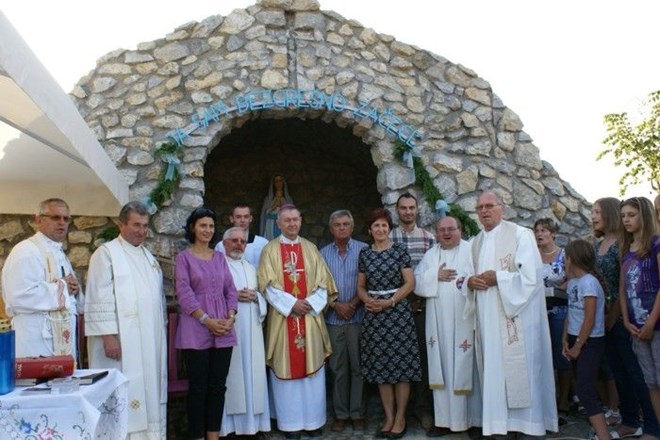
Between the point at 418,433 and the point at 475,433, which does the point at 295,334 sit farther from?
the point at 475,433

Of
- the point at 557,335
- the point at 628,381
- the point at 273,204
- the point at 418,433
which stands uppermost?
the point at 273,204

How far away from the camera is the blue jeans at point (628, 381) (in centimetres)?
422

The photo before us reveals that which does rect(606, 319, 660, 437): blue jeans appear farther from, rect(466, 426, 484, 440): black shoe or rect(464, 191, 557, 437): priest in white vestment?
rect(466, 426, 484, 440): black shoe

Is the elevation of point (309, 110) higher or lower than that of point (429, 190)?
higher

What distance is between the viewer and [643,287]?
396 cm

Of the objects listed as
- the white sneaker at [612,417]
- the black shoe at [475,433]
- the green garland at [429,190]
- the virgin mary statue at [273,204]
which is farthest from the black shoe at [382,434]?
the virgin mary statue at [273,204]

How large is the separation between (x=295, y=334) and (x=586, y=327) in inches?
79.5

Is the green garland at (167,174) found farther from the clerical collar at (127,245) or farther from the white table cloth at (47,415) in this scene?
the white table cloth at (47,415)

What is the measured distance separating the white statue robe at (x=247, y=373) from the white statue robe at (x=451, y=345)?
1.22 metres

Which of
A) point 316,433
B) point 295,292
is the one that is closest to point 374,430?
point 316,433

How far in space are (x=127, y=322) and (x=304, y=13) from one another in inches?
140

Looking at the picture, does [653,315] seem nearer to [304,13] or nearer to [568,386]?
[568,386]

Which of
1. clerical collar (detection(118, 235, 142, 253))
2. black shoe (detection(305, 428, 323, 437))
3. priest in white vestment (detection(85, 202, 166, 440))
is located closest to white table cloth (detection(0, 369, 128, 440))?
priest in white vestment (detection(85, 202, 166, 440))

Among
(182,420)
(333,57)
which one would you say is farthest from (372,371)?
(333,57)
